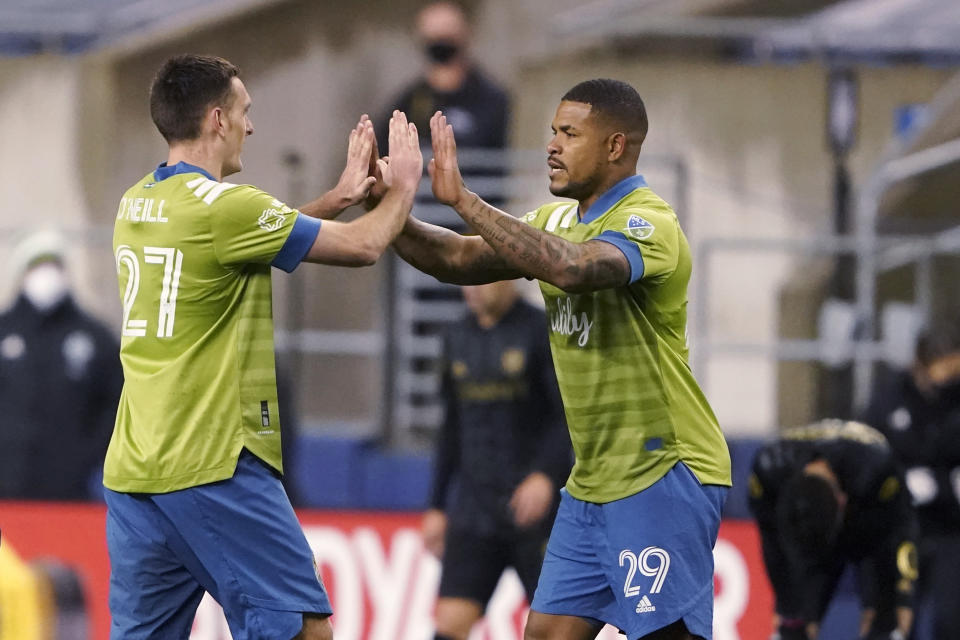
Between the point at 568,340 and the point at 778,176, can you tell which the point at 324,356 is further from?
the point at 568,340

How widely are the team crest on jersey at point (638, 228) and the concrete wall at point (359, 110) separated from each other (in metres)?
6.54

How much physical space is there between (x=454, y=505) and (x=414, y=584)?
1.24 m

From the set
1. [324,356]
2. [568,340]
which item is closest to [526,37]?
[324,356]

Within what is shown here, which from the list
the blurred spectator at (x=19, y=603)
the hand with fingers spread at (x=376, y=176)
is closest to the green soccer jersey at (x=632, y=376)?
the hand with fingers spread at (x=376, y=176)

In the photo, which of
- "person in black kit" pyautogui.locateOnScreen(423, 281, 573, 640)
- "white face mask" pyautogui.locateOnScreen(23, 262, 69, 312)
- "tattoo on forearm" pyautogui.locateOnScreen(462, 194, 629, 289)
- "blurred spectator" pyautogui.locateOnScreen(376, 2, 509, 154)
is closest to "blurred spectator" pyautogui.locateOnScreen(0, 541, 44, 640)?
"white face mask" pyautogui.locateOnScreen(23, 262, 69, 312)

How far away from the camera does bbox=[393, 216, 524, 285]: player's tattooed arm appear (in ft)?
17.6

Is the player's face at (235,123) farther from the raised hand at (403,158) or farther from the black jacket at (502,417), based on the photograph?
the black jacket at (502,417)

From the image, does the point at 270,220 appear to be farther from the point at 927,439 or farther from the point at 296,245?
the point at 927,439

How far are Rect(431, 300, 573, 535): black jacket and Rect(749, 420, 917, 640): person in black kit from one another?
993mm

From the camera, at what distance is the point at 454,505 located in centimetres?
725

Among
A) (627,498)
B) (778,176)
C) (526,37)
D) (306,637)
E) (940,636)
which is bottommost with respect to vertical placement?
(940,636)

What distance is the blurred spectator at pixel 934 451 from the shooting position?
26.1ft

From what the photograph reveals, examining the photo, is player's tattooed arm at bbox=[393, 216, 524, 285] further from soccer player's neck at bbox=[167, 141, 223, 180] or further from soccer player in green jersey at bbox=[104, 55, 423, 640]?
soccer player's neck at bbox=[167, 141, 223, 180]

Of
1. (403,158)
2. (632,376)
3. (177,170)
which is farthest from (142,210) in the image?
(632,376)
